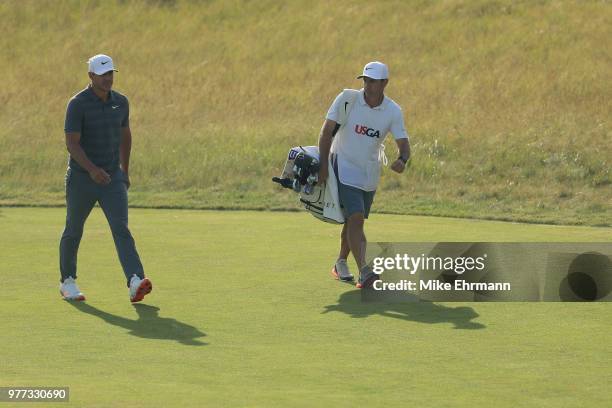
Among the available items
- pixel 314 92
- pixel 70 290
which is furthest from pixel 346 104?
pixel 314 92

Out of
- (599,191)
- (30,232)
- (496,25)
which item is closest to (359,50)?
(496,25)

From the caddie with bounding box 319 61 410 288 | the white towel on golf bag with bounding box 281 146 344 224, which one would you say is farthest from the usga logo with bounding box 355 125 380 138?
the white towel on golf bag with bounding box 281 146 344 224

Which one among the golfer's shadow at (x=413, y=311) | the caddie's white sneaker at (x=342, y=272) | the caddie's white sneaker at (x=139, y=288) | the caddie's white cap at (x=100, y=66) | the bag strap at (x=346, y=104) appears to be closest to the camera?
Answer: the golfer's shadow at (x=413, y=311)

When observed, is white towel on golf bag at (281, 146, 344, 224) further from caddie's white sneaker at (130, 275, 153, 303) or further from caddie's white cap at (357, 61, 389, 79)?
caddie's white sneaker at (130, 275, 153, 303)

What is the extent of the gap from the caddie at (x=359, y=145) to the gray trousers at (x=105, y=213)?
1741mm

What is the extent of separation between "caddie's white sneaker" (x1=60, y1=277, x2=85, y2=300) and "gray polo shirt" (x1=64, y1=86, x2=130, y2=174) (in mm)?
914

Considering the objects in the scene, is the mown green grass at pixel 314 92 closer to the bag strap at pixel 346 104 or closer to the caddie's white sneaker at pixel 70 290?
the bag strap at pixel 346 104

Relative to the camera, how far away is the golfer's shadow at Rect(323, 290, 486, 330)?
10492mm

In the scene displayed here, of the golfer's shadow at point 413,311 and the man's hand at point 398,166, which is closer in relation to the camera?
the golfer's shadow at point 413,311

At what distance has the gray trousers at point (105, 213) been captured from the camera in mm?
11258

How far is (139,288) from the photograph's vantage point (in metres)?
11.1

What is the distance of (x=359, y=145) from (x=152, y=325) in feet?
8.70

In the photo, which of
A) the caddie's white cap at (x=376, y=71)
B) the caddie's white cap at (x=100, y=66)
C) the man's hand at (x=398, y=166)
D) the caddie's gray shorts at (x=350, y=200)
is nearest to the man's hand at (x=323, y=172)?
the caddie's gray shorts at (x=350, y=200)

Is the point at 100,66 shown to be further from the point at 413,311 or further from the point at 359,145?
the point at 413,311
